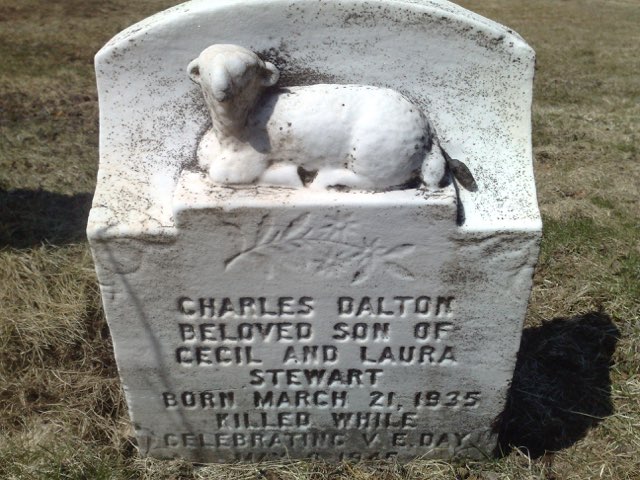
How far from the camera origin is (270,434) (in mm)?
2555

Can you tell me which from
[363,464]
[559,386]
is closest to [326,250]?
[363,464]

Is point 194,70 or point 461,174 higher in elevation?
point 194,70

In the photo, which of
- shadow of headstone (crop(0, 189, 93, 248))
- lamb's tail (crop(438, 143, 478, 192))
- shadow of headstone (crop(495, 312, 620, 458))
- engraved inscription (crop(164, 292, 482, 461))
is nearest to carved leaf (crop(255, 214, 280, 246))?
engraved inscription (crop(164, 292, 482, 461))

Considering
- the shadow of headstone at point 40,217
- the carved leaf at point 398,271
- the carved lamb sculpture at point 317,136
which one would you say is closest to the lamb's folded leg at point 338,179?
the carved lamb sculpture at point 317,136

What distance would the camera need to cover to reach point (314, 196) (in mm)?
2014

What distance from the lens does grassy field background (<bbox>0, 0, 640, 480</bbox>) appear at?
2580 mm

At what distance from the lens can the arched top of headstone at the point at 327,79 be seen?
1.98m

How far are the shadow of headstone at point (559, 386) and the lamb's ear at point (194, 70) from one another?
1655 millimetres

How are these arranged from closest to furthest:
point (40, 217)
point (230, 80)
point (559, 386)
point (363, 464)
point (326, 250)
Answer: point (230, 80), point (326, 250), point (363, 464), point (559, 386), point (40, 217)

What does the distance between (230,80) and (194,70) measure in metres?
0.15

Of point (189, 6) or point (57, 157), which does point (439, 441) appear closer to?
point (189, 6)

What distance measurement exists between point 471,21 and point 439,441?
61.7 inches

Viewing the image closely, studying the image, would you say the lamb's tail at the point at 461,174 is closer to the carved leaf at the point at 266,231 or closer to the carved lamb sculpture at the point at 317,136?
the carved lamb sculpture at the point at 317,136

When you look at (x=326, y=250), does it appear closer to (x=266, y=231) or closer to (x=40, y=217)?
(x=266, y=231)
